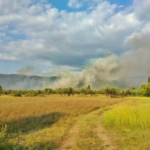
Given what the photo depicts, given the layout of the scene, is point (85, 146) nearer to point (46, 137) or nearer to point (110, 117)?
point (46, 137)

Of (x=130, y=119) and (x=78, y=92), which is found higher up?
(x=78, y=92)

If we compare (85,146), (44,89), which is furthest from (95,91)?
(85,146)

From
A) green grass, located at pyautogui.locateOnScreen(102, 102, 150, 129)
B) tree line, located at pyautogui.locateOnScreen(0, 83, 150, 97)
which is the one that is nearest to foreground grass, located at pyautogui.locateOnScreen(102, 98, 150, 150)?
green grass, located at pyautogui.locateOnScreen(102, 102, 150, 129)

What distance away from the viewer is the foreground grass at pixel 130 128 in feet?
29.5

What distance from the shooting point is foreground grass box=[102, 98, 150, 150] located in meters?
8.98

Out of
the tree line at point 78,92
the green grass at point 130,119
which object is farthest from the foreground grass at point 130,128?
the tree line at point 78,92

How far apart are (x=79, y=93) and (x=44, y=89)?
17.0m

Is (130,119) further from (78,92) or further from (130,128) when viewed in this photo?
(78,92)

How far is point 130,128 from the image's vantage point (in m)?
12.7

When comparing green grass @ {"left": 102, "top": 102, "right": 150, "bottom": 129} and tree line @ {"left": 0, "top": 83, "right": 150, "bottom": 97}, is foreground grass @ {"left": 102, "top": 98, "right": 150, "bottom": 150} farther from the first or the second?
tree line @ {"left": 0, "top": 83, "right": 150, "bottom": 97}

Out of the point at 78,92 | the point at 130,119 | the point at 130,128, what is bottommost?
the point at 130,128

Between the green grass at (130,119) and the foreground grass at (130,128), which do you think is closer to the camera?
the foreground grass at (130,128)

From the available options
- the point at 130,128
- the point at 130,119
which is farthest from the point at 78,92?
the point at 130,128

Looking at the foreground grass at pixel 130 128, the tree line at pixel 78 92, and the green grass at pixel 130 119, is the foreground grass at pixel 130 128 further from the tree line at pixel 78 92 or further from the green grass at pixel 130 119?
the tree line at pixel 78 92
